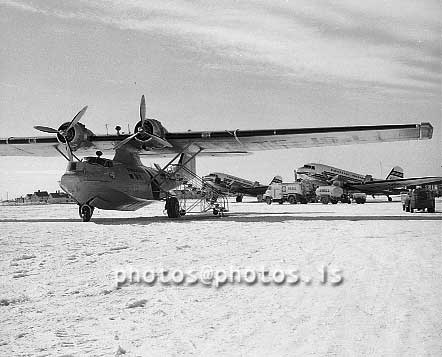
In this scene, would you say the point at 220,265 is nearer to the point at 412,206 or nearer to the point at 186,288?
the point at 186,288

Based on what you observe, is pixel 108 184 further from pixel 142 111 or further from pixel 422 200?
pixel 422 200

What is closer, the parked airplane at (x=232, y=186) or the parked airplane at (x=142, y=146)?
the parked airplane at (x=142, y=146)

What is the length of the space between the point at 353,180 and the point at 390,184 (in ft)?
14.5

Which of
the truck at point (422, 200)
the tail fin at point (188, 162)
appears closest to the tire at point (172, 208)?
the tail fin at point (188, 162)

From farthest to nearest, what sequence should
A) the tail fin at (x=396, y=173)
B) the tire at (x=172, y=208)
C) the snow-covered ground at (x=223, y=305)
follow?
the tail fin at (x=396, y=173) < the tire at (x=172, y=208) < the snow-covered ground at (x=223, y=305)

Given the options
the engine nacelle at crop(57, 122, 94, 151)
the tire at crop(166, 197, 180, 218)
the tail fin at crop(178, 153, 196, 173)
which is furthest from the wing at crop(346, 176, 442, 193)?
the engine nacelle at crop(57, 122, 94, 151)

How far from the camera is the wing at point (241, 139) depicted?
17.0 meters

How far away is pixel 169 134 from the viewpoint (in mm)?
19578

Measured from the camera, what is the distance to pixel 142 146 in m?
19.6

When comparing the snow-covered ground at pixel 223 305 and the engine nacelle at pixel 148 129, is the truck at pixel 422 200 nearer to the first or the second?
the engine nacelle at pixel 148 129

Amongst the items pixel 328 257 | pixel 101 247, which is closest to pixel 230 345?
pixel 328 257

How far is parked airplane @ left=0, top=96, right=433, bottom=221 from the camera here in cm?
1683

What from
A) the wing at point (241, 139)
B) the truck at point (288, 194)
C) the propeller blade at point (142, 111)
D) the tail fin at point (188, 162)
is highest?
the propeller blade at point (142, 111)

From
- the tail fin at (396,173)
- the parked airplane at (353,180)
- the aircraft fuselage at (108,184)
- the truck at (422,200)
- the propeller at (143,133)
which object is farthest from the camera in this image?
the tail fin at (396,173)
